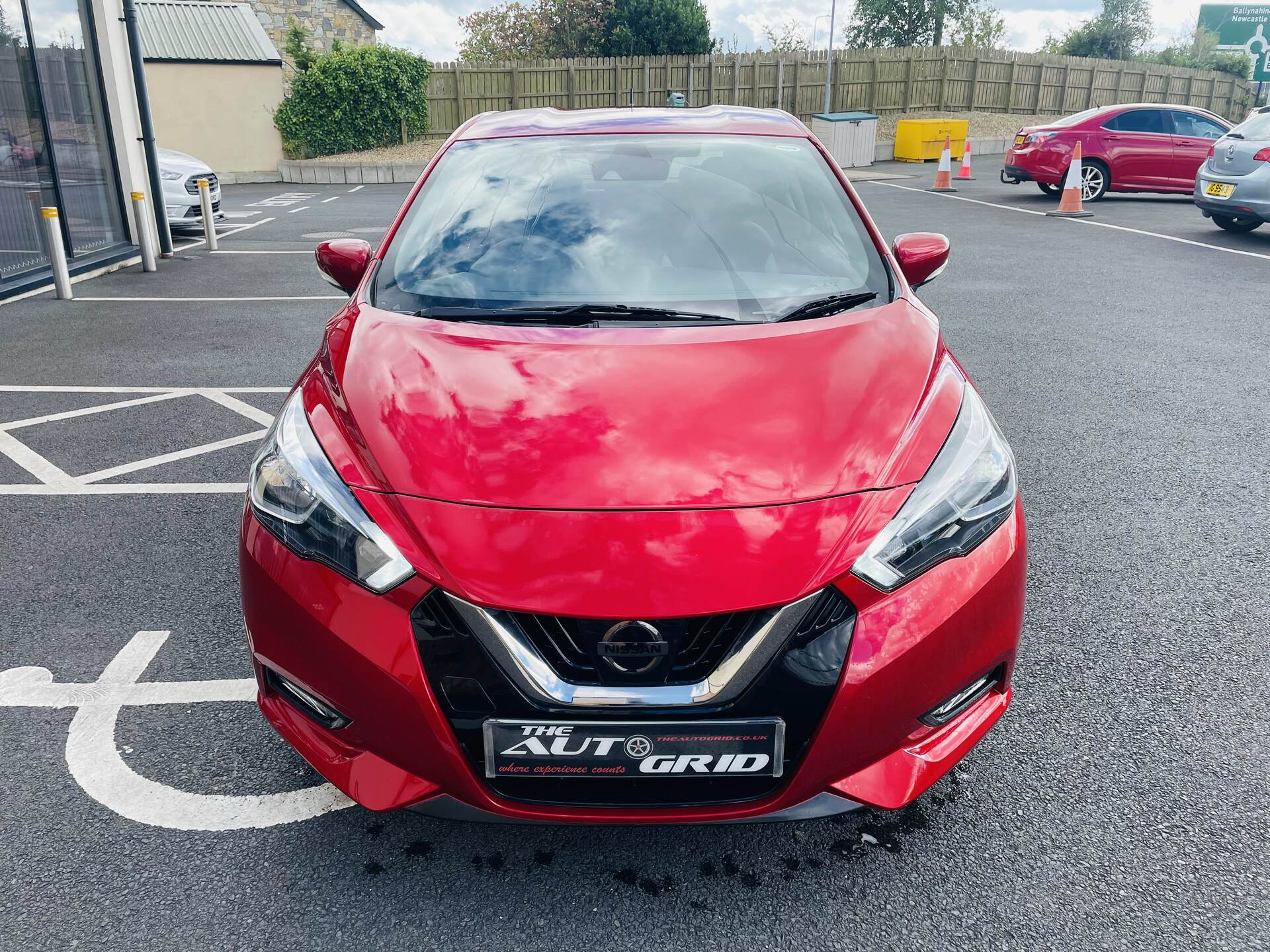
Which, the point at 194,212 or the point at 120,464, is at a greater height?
the point at 194,212

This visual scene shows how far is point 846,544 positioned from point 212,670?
1.99 m

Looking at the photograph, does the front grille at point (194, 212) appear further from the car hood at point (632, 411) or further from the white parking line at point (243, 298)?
the car hood at point (632, 411)

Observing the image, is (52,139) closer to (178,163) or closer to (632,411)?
(178,163)

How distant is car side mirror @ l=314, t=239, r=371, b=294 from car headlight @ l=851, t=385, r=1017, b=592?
79.8 inches

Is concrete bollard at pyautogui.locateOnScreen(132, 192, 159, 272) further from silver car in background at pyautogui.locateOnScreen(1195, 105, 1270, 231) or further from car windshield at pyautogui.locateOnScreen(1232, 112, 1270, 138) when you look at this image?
car windshield at pyautogui.locateOnScreen(1232, 112, 1270, 138)

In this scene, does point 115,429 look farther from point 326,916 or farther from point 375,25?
point 375,25

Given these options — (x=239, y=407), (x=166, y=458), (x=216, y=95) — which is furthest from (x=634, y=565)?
(x=216, y=95)

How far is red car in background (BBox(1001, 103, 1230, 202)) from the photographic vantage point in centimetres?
1531

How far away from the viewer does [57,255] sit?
29.0ft

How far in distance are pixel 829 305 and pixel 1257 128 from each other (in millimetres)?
11227

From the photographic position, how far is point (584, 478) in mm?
1959

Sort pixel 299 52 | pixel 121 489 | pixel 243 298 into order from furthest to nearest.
→ pixel 299 52 → pixel 243 298 → pixel 121 489

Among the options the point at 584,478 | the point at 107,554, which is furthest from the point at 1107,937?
the point at 107,554

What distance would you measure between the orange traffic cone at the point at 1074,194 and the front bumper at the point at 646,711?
44.8 ft
